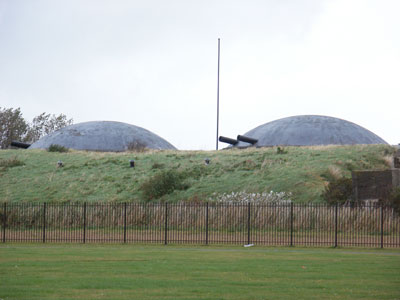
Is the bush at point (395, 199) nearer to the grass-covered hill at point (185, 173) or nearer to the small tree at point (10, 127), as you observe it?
the grass-covered hill at point (185, 173)

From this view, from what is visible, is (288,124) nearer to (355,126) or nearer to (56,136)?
(355,126)

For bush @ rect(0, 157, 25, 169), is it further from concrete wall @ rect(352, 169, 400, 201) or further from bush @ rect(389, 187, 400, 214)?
bush @ rect(389, 187, 400, 214)

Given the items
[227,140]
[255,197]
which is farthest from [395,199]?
[227,140]

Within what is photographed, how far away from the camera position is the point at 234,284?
13555 millimetres

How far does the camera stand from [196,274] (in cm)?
1520

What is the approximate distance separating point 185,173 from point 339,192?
15.9 m

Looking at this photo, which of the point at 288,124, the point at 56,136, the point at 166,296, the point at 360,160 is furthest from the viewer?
the point at 56,136

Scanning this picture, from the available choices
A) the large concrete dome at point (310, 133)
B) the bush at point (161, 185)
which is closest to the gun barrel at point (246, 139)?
the large concrete dome at point (310, 133)

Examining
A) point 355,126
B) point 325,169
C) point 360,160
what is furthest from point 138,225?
point 355,126

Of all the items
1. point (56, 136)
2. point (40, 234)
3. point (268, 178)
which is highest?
point (56, 136)

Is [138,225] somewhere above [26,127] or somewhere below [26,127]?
below

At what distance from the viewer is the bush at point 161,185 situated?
4440cm

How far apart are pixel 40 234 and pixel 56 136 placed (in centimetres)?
4798

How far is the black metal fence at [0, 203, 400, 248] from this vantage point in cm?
2736
